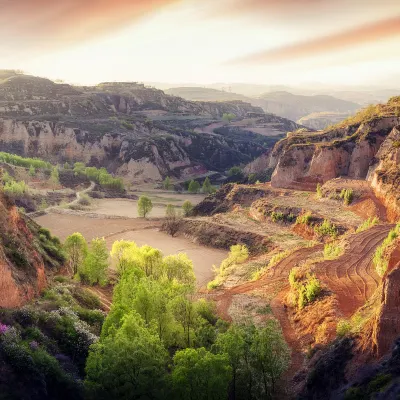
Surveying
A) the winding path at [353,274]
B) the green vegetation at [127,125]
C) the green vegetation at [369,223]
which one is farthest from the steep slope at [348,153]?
the green vegetation at [127,125]

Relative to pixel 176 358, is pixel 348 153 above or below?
above

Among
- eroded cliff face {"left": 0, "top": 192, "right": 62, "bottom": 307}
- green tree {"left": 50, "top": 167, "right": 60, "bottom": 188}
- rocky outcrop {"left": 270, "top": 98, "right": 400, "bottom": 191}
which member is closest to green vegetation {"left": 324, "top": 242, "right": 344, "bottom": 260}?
eroded cliff face {"left": 0, "top": 192, "right": 62, "bottom": 307}

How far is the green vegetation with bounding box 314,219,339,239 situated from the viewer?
158ft

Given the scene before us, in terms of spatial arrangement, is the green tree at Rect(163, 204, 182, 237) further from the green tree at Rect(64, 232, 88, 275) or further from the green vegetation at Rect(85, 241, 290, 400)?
the green vegetation at Rect(85, 241, 290, 400)

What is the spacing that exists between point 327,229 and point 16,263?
3367cm

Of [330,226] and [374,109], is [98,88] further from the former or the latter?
[330,226]

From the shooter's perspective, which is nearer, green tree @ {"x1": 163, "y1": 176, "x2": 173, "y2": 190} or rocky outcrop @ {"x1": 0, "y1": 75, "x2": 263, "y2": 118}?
green tree @ {"x1": 163, "y1": 176, "x2": 173, "y2": 190}

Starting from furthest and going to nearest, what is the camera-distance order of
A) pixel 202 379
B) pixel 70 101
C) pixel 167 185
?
pixel 70 101 → pixel 167 185 → pixel 202 379

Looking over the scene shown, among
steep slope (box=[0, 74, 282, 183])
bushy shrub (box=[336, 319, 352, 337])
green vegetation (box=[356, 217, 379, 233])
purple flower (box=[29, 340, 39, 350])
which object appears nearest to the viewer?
purple flower (box=[29, 340, 39, 350])

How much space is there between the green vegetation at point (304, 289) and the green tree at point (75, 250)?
18907 millimetres

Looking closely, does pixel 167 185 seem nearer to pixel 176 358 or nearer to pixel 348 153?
pixel 348 153

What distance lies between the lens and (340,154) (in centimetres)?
6825

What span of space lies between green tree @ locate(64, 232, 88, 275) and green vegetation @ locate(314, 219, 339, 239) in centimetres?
2538

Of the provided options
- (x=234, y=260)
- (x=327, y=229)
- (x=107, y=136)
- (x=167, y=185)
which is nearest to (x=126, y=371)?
(x=234, y=260)
